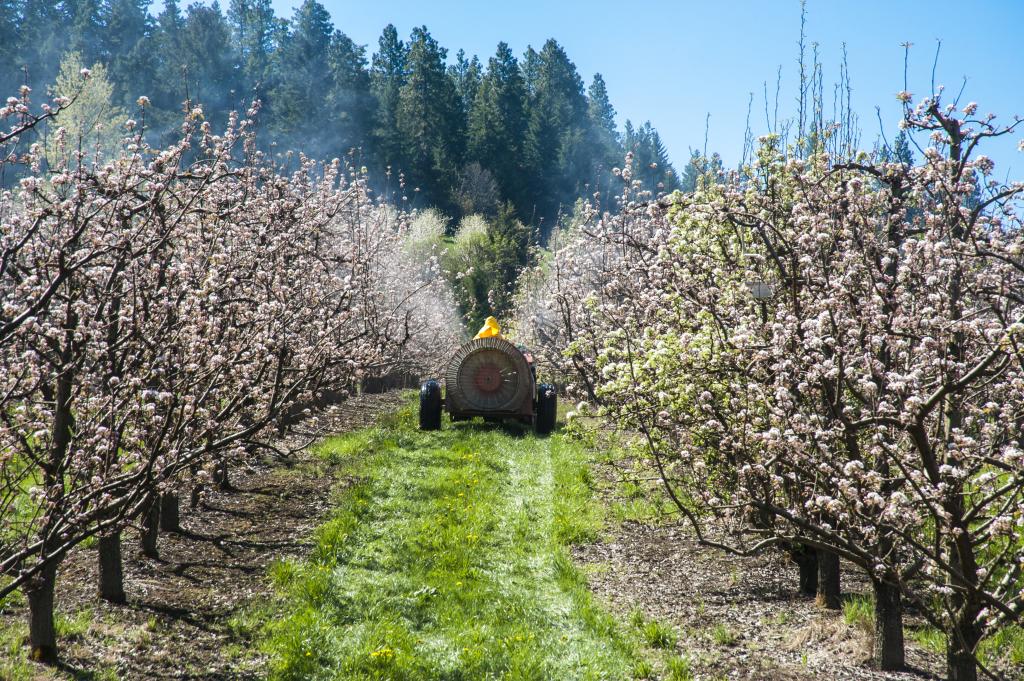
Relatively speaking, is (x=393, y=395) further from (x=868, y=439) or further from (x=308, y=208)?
(x=868, y=439)

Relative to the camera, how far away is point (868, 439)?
6988 mm

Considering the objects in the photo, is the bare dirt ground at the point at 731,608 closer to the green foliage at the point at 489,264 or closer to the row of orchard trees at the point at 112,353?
the row of orchard trees at the point at 112,353

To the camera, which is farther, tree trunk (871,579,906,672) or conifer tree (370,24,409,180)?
conifer tree (370,24,409,180)

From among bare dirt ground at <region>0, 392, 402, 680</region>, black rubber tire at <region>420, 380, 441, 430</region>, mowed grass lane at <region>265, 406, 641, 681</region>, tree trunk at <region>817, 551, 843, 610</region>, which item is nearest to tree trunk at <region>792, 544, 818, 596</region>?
tree trunk at <region>817, 551, 843, 610</region>

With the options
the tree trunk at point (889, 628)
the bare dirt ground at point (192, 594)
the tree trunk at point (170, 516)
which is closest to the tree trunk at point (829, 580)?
the tree trunk at point (889, 628)

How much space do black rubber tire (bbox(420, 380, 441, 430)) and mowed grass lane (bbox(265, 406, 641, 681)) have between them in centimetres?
434

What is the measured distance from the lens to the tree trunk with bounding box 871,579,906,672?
6.91 meters

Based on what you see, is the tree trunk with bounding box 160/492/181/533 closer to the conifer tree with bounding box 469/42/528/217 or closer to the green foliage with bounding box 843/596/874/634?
the green foliage with bounding box 843/596/874/634

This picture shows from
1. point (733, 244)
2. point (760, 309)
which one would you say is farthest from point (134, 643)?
point (733, 244)

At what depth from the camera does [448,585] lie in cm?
932

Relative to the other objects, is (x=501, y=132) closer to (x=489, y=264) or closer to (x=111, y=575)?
(x=489, y=264)

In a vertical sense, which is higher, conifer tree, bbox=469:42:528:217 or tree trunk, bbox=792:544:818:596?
conifer tree, bbox=469:42:528:217

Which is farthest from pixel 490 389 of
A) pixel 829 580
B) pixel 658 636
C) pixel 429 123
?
pixel 429 123

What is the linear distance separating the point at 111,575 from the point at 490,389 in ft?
41.8
